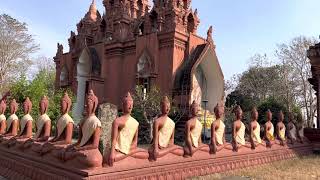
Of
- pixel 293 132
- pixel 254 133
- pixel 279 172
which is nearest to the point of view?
pixel 279 172

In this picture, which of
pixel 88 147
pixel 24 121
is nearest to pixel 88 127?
pixel 88 147

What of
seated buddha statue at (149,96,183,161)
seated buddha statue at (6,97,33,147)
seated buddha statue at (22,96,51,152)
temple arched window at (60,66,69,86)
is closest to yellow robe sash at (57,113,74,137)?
seated buddha statue at (22,96,51,152)

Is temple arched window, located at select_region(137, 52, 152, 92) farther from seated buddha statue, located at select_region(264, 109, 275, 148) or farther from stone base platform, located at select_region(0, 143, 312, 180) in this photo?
stone base platform, located at select_region(0, 143, 312, 180)

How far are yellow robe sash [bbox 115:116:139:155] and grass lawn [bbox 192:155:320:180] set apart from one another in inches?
75.9

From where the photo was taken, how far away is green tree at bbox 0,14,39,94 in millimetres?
35938

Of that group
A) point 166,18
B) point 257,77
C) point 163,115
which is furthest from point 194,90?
point 257,77

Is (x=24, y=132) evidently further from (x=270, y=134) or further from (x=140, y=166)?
(x=270, y=134)

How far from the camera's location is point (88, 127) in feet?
20.0

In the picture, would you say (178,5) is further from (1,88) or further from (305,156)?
(1,88)

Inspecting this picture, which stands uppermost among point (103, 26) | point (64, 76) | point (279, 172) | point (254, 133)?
point (103, 26)

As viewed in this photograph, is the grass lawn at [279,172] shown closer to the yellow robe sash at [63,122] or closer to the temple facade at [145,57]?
the yellow robe sash at [63,122]

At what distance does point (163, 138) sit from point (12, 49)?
109 feet

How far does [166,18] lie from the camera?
20.8 m

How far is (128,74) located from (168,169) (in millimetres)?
15705
